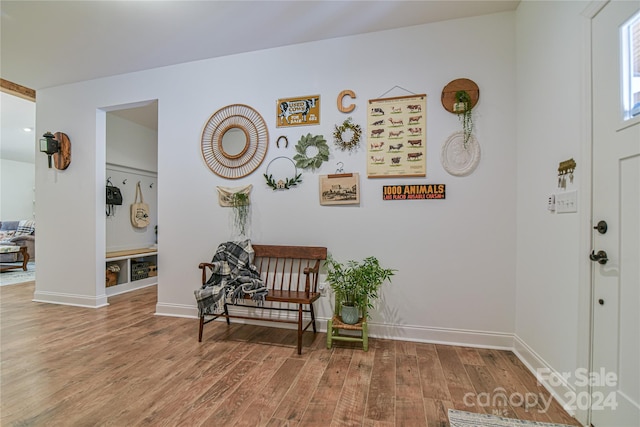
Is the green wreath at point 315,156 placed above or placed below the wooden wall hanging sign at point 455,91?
below

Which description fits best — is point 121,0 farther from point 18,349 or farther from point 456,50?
point 18,349

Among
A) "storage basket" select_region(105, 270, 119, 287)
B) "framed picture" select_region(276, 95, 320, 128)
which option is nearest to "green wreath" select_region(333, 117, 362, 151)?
"framed picture" select_region(276, 95, 320, 128)

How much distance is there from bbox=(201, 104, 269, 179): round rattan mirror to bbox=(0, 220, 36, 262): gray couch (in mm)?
5549

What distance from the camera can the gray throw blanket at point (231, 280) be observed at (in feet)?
8.21

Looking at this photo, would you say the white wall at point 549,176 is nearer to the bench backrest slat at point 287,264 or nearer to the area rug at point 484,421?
the area rug at point 484,421

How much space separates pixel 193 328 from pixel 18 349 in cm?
130

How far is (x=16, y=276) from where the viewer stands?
5.42 m

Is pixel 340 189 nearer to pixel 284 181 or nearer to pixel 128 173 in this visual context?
pixel 284 181

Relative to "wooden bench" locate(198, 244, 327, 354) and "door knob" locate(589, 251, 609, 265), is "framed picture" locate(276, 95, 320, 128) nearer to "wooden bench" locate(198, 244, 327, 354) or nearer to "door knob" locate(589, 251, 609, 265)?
"wooden bench" locate(198, 244, 327, 354)

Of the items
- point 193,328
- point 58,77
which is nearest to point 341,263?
point 193,328

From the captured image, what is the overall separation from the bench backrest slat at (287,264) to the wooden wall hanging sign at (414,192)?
0.78 meters

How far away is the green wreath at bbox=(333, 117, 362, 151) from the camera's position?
2682 millimetres

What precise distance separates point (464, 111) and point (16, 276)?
7789mm

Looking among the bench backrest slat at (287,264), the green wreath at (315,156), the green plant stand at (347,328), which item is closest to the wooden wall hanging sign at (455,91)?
the green wreath at (315,156)
